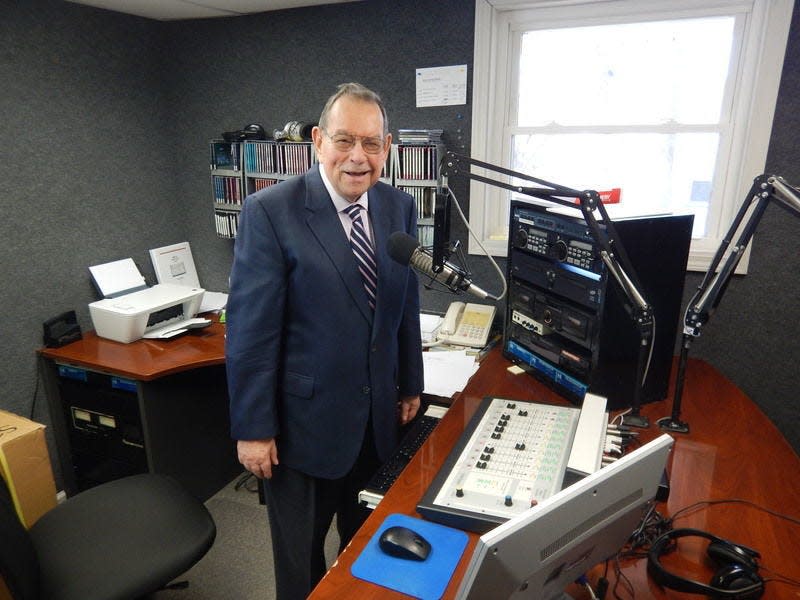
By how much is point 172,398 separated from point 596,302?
159cm

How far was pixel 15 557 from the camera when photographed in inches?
42.3

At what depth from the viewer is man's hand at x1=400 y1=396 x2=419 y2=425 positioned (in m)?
1.61

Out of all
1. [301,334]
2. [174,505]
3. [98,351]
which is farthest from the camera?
[98,351]

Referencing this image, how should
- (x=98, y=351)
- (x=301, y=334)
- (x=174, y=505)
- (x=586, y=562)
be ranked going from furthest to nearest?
(x=98, y=351), (x=174, y=505), (x=301, y=334), (x=586, y=562)

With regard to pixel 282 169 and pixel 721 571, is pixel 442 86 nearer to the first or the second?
pixel 282 169

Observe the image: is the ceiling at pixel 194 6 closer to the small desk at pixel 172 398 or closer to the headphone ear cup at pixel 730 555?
the small desk at pixel 172 398

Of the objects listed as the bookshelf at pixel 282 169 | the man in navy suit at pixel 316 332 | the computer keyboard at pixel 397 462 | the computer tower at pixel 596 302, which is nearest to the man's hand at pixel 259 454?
the man in navy suit at pixel 316 332

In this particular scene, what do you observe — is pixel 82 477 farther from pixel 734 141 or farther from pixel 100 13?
pixel 734 141

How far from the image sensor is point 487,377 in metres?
1.65

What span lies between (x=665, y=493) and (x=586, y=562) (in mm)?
406

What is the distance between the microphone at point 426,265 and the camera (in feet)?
3.54

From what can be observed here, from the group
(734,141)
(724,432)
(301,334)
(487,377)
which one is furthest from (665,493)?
(734,141)

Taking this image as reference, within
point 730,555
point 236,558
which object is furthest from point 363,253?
point 236,558

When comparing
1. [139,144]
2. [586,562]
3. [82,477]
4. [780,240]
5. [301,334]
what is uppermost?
[139,144]
